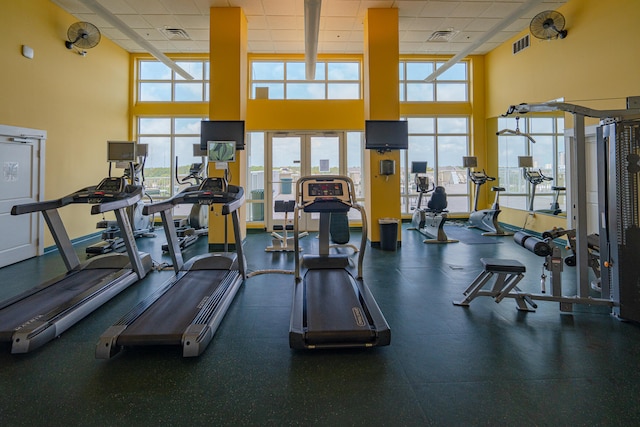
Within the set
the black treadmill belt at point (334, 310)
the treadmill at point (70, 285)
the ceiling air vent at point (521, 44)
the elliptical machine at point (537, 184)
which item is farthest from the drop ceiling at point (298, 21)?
the black treadmill belt at point (334, 310)

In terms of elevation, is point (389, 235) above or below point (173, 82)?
below

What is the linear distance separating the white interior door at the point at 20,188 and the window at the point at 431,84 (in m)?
8.28

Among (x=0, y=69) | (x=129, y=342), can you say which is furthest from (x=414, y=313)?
(x=0, y=69)

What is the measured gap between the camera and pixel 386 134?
20.8ft

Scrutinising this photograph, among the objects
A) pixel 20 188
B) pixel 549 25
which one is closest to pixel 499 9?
pixel 549 25

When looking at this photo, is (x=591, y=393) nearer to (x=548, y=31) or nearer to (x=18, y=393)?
(x=18, y=393)

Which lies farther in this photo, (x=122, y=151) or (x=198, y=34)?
(x=198, y=34)

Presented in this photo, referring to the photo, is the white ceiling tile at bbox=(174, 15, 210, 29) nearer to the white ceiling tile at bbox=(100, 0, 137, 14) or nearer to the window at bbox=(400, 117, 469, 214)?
the white ceiling tile at bbox=(100, 0, 137, 14)

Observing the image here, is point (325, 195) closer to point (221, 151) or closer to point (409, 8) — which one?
point (221, 151)

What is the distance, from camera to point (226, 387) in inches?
84.1

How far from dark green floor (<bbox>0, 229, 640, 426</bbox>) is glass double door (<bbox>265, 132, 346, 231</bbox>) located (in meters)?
5.28

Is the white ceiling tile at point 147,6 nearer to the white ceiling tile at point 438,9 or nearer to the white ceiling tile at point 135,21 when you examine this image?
the white ceiling tile at point 135,21

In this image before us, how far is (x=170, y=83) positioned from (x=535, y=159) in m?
9.24

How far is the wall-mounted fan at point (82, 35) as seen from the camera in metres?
6.01
